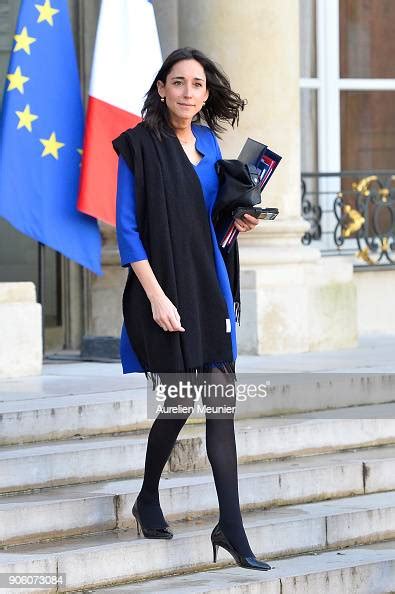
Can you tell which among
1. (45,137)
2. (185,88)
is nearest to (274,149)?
(45,137)

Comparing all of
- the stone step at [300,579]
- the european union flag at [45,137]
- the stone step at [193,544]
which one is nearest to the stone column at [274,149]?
→ the european union flag at [45,137]

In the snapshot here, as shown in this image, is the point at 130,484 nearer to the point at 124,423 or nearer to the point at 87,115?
the point at 124,423

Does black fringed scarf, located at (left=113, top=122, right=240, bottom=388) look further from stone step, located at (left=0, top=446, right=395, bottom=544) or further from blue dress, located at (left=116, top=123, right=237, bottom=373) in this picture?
stone step, located at (left=0, top=446, right=395, bottom=544)

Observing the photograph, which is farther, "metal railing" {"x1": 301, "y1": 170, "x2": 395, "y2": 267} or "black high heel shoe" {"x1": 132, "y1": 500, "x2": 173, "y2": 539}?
"metal railing" {"x1": 301, "y1": 170, "x2": 395, "y2": 267}

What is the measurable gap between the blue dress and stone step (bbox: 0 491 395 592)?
2.14 ft

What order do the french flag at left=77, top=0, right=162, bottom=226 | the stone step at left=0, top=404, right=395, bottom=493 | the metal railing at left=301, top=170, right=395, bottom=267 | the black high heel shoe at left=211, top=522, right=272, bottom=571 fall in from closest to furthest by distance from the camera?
the black high heel shoe at left=211, top=522, right=272, bottom=571 < the stone step at left=0, top=404, right=395, bottom=493 < the french flag at left=77, top=0, right=162, bottom=226 < the metal railing at left=301, top=170, right=395, bottom=267

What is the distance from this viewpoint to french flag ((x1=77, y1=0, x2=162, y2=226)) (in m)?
8.55

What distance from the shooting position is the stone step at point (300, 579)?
542 cm

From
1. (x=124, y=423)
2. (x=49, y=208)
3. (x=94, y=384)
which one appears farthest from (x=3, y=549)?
(x=49, y=208)

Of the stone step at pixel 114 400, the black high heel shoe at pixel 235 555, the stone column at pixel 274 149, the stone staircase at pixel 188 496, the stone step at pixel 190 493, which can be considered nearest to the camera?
the black high heel shoe at pixel 235 555

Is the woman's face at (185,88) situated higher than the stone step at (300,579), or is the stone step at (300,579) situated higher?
the woman's face at (185,88)

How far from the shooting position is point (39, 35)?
8.53 metres

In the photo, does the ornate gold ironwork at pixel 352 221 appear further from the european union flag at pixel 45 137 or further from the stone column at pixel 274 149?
the european union flag at pixel 45 137

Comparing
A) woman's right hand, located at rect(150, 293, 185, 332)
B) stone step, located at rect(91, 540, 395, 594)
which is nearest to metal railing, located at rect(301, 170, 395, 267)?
stone step, located at rect(91, 540, 395, 594)
